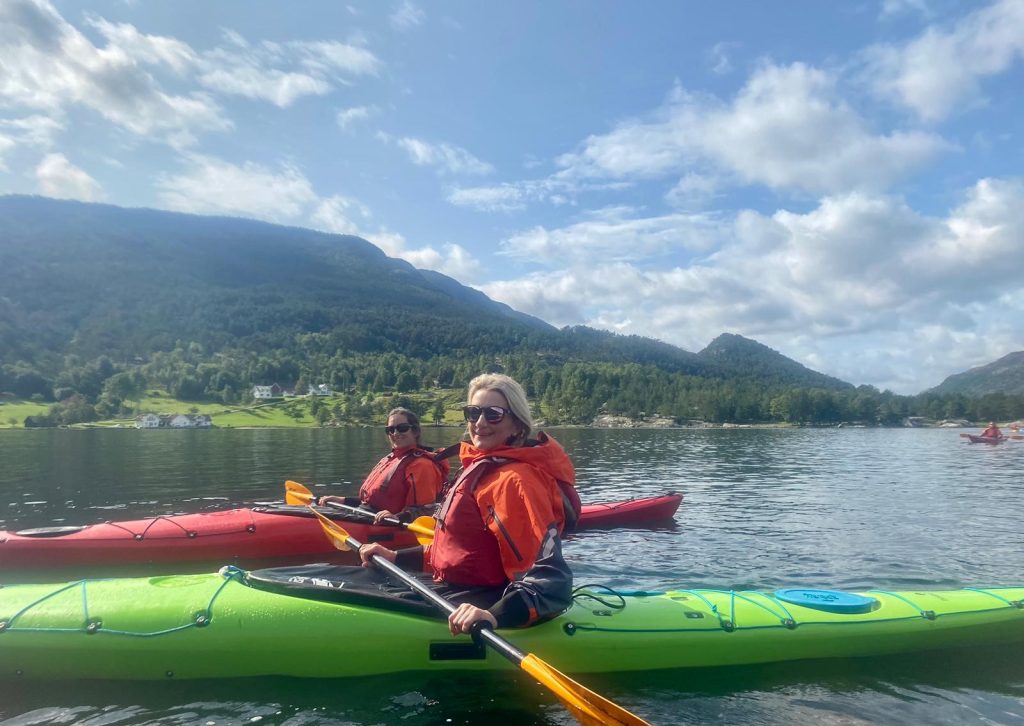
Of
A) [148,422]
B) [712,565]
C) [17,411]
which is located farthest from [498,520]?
[17,411]

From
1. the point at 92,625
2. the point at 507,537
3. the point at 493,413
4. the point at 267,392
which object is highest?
the point at 267,392

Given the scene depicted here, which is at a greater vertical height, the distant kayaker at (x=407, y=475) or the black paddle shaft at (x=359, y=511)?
the distant kayaker at (x=407, y=475)

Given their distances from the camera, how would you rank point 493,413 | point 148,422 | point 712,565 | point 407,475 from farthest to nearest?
1. point 148,422
2. point 712,565
3. point 407,475
4. point 493,413

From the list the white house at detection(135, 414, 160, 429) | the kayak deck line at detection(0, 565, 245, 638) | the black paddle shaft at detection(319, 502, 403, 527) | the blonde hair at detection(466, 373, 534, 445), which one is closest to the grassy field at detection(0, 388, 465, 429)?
the white house at detection(135, 414, 160, 429)

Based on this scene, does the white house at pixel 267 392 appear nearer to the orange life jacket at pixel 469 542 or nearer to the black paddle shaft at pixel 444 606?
the black paddle shaft at pixel 444 606

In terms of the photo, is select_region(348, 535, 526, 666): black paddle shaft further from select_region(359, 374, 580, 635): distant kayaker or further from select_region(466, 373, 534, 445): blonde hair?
select_region(466, 373, 534, 445): blonde hair

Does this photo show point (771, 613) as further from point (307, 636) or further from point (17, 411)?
point (17, 411)

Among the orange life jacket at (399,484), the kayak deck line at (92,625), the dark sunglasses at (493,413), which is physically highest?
the dark sunglasses at (493,413)

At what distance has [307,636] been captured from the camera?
241 inches

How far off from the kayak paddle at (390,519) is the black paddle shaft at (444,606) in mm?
1469

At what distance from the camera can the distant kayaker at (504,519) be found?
5.34 m

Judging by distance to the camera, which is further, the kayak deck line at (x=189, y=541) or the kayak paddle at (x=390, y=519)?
the kayak deck line at (x=189, y=541)

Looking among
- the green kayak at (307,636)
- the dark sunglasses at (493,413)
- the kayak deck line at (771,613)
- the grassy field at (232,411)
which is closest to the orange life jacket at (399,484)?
the green kayak at (307,636)

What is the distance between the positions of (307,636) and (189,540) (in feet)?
20.9
